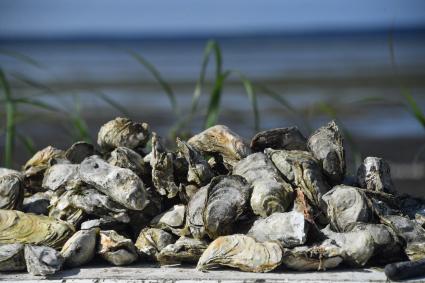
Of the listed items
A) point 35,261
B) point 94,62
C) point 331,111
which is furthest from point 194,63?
point 35,261

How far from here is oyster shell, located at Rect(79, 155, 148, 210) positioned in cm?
252

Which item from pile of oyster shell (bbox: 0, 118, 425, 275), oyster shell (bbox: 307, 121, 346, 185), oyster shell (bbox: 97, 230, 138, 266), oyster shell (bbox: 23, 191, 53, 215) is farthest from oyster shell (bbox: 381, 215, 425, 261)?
oyster shell (bbox: 23, 191, 53, 215)

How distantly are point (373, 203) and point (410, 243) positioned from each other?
6.8 inches

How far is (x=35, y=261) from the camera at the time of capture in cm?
237

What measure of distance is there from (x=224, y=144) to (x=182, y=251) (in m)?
0.49

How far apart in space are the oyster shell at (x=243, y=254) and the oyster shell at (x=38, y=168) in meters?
0.86

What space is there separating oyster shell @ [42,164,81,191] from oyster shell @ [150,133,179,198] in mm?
272

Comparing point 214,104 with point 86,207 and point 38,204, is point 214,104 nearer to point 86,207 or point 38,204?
point 38,204

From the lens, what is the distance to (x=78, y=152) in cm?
299

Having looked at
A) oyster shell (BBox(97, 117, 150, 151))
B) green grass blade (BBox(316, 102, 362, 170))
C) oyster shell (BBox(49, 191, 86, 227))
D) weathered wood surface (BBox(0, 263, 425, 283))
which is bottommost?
weathered wood surface (BBox(0, 263, 425, 283))

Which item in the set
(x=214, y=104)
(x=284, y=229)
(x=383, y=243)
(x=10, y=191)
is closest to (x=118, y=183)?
(x=10, y=191)

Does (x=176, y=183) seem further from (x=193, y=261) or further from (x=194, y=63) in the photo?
(x=194, y=63)

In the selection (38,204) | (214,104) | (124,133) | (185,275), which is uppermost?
(214,104)

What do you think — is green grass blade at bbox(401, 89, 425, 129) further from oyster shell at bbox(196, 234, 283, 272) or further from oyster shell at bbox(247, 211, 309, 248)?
oyster shell at bbox(196, 234, 283, 272)
